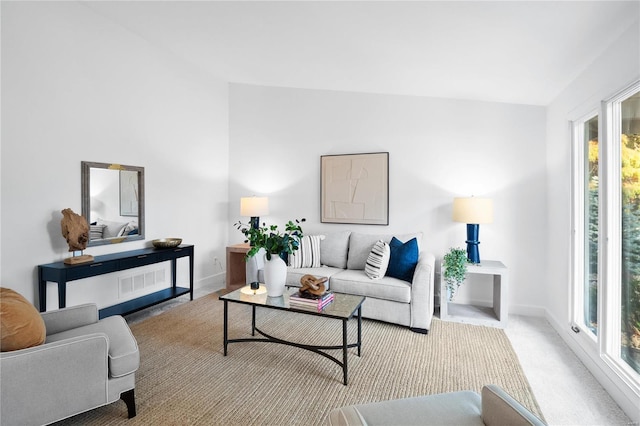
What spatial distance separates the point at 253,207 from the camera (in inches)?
174

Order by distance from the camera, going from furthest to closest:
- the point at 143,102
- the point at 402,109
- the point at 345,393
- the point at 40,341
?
the point at 402,109, the point at 143,102, the point at 345,393, the point at 40,341

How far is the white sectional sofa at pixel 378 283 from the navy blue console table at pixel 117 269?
41.3 inches

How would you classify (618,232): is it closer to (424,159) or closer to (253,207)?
(424,159)

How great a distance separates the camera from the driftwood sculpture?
2844mm

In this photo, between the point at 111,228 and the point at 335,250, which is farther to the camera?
the point at 335,250

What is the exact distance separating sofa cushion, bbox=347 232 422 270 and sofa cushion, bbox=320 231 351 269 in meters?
0.08

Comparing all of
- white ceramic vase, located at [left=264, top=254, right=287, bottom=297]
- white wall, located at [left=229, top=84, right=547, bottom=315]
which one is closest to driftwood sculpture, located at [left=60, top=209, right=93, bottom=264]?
white ceramic vase, located at [left=264, top=254, right=287, bottom=297]

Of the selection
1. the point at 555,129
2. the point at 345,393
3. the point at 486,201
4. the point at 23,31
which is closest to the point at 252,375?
the point at 345,393

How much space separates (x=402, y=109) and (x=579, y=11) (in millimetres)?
2216

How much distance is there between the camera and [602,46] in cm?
221

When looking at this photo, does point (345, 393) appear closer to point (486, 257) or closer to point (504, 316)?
point (504, 316)

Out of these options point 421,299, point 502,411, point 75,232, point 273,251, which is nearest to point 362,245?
point 421,299

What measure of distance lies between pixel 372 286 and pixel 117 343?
219 centimetres

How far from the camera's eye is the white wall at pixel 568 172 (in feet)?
6.45
